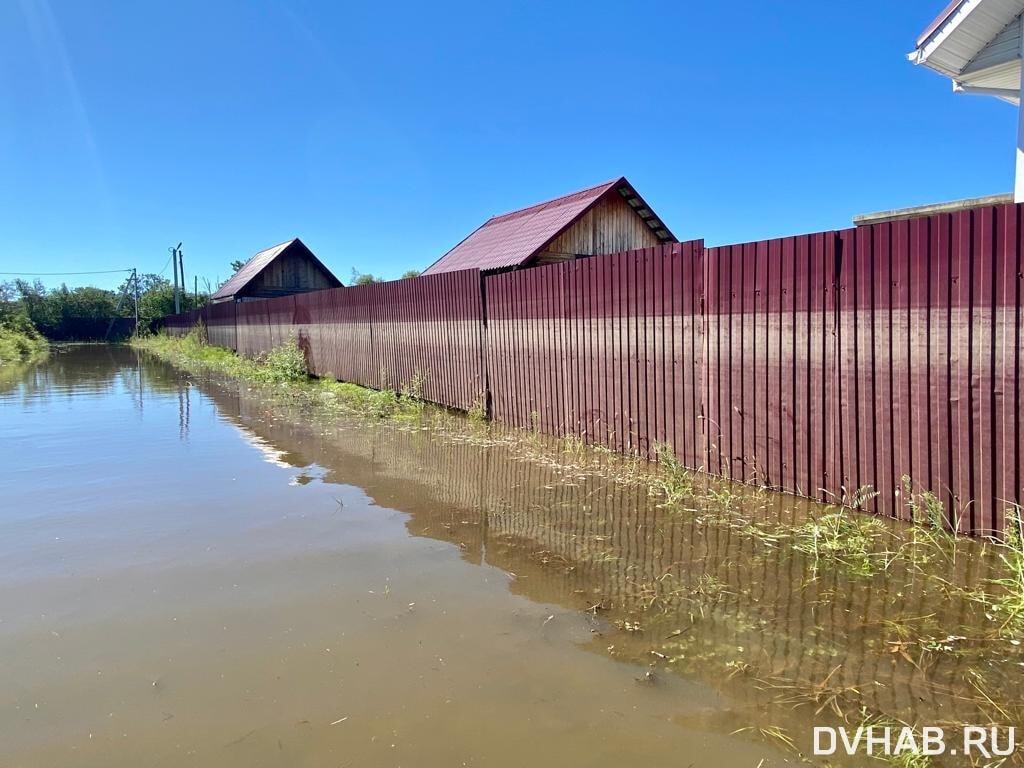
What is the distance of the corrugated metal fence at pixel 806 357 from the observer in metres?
3.61

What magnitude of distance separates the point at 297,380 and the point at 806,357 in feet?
46.1

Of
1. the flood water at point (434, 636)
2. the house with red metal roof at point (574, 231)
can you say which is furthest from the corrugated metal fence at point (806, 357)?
the house with red metal roof at point (574, 231)

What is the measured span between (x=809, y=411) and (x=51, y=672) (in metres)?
4.78

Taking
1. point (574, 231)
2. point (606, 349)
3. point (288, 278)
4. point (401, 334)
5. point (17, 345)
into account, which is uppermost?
point (288, 278)

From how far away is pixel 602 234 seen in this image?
682 inches

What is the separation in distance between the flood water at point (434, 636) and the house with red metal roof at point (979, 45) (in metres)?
6.07

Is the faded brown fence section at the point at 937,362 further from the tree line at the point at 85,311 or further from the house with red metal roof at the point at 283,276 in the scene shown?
the tree line at the point at 85,311

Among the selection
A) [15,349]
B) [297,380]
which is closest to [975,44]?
[297,380]

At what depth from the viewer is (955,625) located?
8.96 ft

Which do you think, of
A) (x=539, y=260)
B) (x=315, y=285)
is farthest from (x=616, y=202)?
(x=315, y=285)

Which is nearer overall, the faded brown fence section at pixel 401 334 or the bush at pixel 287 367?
the faded brown fence section at pixel 401 334

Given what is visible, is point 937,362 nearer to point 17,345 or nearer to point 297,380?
point 297,380

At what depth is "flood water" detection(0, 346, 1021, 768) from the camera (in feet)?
7.07

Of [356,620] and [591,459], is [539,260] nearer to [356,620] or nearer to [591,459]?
[591,459]
